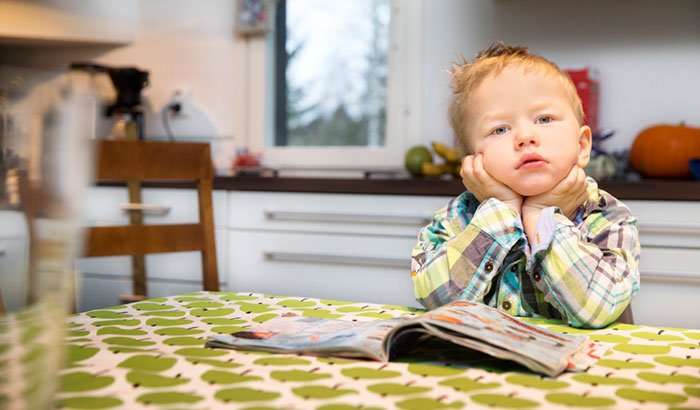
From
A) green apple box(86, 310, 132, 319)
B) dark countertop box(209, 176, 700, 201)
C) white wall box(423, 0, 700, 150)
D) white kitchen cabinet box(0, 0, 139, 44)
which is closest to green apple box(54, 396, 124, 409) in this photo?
green apple box(86, 310, 132, 319)

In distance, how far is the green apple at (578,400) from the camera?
0.51 meters

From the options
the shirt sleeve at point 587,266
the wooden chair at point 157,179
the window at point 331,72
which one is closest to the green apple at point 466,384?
the shirt sleeve at point 587,266

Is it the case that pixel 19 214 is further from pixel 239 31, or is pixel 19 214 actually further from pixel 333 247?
pixel 239 31

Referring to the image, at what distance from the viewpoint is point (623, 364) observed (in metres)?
0.65

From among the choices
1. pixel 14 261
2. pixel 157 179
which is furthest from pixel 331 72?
pixel 14 261

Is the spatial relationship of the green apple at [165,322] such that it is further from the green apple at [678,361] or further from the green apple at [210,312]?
the green apple at [678,361]

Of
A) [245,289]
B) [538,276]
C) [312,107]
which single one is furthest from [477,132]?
[312,107]

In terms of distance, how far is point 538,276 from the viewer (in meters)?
1.00

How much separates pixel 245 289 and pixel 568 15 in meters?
1.55

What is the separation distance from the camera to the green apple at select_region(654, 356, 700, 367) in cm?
66

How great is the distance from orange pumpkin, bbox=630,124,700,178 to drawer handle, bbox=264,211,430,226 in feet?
2.51

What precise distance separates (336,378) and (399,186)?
1.72 metres

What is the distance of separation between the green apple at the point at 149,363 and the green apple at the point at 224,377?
5 centimetres

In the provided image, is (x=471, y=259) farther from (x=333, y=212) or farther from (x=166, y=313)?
(x=333, y=212)
